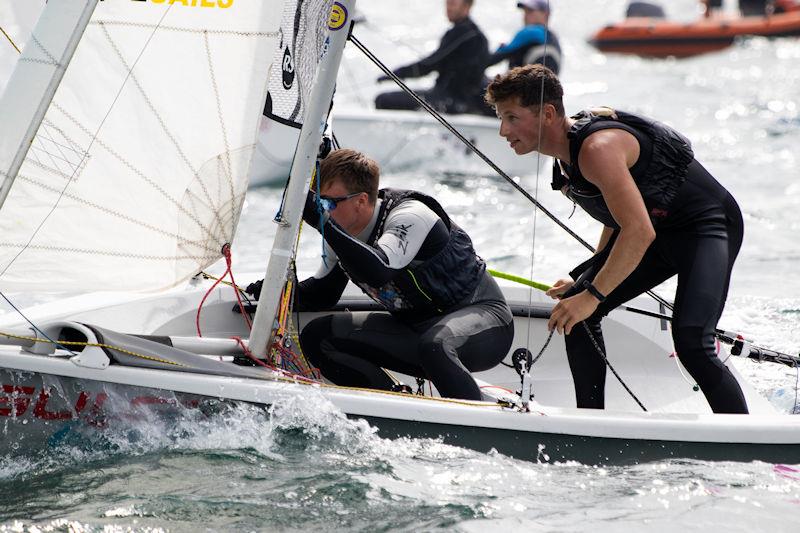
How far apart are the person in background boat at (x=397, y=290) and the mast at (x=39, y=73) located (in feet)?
2.13

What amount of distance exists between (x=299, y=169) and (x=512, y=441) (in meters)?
0.81

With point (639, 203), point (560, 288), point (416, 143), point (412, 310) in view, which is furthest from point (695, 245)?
point (416, 143)

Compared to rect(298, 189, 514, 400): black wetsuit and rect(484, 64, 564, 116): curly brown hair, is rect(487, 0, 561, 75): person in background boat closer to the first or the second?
rect(298, 189, 514, 400): black wetsuit

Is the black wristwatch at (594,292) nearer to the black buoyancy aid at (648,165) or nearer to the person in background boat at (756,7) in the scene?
the black buoyancy aid at (648,165)

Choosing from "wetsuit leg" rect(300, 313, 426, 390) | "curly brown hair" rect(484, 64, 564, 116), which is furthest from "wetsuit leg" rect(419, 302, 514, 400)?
"curly brown hair" rect(484, 64, 564, 116)

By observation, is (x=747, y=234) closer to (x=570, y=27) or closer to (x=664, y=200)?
(x=664, y=200)

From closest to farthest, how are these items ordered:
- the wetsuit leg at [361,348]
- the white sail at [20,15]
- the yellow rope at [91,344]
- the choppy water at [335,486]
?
the choppy water at [335,486], the yellow rope at [91,344], the white sail at [20,15], the wetsuit leg at [361,348]

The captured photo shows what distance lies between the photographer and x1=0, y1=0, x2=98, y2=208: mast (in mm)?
2355

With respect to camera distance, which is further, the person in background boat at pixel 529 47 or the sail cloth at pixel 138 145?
the person in background boat at pixel 529 47

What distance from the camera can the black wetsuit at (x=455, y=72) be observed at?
25.7 ft

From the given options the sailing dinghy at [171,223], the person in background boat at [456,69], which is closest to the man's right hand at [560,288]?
the sailing dinghy at [171,223]

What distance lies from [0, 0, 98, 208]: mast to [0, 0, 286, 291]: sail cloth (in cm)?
12

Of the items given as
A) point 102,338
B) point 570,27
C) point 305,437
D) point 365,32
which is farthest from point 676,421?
point 570,27

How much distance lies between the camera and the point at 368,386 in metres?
3.03
